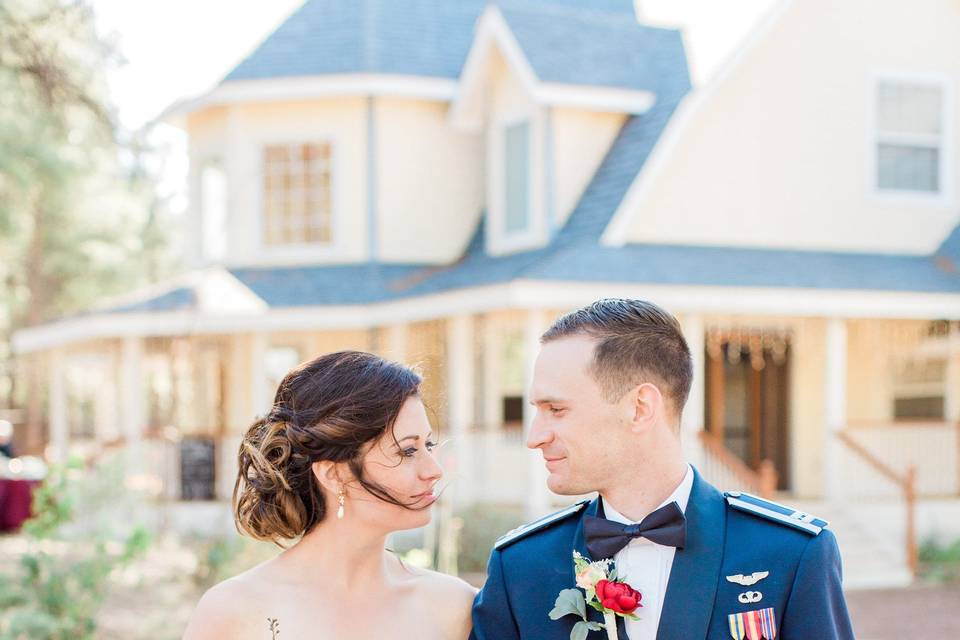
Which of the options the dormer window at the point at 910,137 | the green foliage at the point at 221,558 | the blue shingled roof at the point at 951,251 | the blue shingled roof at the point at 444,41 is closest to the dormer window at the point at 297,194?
the blue shingled roof at the point at 444,41

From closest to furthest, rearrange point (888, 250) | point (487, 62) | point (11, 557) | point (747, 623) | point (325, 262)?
point (747, 623) < point (11, 557) < point (888, 250) < point (487, 62) < point (325, 262)

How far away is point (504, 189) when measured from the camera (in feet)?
59.5

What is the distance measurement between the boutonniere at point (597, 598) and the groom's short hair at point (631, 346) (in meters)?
0.44

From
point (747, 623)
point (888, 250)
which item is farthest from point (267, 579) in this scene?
point (888, 250)

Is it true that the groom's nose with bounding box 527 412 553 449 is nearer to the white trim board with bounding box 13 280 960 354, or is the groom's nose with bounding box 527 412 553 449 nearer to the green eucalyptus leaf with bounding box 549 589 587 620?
the green eucalyptus leaf with bounding box 549 589 587 620

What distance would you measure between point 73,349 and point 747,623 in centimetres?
1839

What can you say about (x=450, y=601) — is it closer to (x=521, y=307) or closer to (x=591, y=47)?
(x=521, y=307)

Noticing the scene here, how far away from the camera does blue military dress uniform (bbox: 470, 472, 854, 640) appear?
3.40 m

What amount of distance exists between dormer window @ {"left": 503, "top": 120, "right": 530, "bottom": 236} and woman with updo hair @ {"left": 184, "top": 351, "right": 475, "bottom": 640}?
13707mm

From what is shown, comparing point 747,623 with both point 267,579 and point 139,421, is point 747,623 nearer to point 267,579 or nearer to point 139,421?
point 267,579

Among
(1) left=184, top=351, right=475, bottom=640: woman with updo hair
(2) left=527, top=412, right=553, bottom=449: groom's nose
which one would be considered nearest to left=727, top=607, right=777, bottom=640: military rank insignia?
(2) left=527, top=412, right=553, bottom=449: groom's nose

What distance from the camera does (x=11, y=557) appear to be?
15508 mm

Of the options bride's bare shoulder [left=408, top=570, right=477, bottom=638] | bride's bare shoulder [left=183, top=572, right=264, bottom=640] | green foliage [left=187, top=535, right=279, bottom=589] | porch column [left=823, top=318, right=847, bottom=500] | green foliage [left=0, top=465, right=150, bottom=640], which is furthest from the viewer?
porch column [left=823, top=318, right=847, bottom=500]

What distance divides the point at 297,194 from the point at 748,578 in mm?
16536
